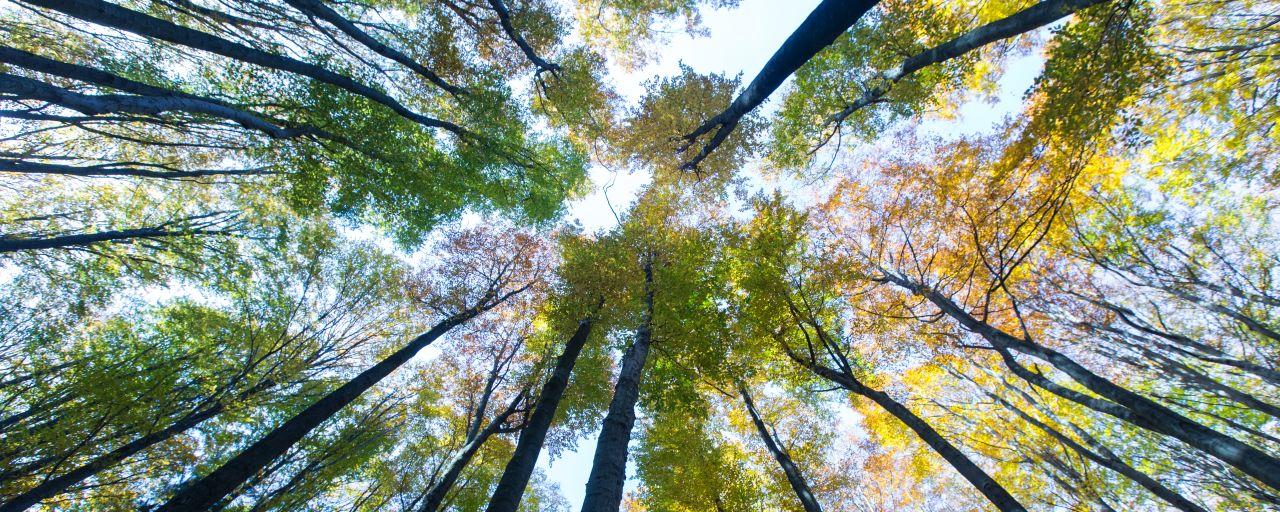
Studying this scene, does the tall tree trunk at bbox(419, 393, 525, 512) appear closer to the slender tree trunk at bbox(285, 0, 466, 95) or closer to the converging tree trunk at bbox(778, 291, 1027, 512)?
the converging tree trunk at bbox(778, 291, 1027, 512)

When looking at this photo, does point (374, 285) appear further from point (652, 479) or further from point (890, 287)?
point (890, 287)

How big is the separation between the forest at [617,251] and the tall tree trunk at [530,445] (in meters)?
0.06

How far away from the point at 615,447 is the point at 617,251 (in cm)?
414

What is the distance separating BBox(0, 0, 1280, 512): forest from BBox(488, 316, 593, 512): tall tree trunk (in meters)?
0.06

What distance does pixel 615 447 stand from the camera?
19.6ft

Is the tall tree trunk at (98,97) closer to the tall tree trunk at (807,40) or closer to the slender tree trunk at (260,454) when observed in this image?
the slender tree trunk at (260,454)

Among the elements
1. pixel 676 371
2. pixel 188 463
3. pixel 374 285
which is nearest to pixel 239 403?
pixel 188 463

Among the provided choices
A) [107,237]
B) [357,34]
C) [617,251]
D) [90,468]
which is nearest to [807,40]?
[617,251]

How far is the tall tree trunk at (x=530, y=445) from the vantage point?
5.70 metres

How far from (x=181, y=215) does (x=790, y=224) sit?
13.9 m

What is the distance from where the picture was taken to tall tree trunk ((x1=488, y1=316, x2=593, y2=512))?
570 cm

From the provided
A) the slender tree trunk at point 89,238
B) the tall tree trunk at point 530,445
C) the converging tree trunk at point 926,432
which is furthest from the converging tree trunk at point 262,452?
the converging tree trunk at point 926,432

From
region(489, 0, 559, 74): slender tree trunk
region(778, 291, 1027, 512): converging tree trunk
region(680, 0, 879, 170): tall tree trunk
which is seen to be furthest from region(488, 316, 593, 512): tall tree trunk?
region(489, 0, 559, 74): slender tree trunk

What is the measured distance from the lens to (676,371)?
889 cm
